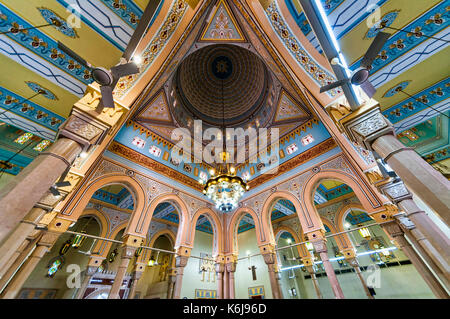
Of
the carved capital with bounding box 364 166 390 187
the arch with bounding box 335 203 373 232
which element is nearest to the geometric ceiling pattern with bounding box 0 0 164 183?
the carved capital with bounding box 364 166 390 187

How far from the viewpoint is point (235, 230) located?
9.91 m

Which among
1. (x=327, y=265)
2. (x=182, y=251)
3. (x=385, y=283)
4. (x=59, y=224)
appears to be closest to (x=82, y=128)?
(x=59, y=224)

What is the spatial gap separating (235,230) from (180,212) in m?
3.13

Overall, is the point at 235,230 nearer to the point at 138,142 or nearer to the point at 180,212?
the point at 180,212

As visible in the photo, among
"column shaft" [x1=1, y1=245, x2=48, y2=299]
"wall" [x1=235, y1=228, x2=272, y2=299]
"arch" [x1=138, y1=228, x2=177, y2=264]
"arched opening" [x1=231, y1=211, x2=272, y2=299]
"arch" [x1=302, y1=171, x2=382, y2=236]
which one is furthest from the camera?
"wall" [x1=235, y1=228, x2=272, y2=299]

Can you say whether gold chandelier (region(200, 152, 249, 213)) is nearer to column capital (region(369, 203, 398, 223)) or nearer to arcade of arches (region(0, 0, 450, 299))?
arcade of arches (region(0, 0, 450, 299))

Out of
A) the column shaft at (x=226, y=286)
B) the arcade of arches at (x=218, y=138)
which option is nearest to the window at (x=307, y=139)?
the arcade of arches at (x=218, y=138)

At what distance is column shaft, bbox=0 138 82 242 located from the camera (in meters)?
2.15

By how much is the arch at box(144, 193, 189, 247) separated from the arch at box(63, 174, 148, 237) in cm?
24

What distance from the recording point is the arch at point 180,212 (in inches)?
296

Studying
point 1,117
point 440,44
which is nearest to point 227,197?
point 440,44

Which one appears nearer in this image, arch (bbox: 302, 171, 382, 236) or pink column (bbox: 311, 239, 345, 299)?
pink column (bbox: 311, 239, 345, 299)

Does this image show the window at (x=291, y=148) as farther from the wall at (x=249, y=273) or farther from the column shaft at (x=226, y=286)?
the wall at (x=249, y=273)

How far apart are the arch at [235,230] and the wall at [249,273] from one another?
180 inches
